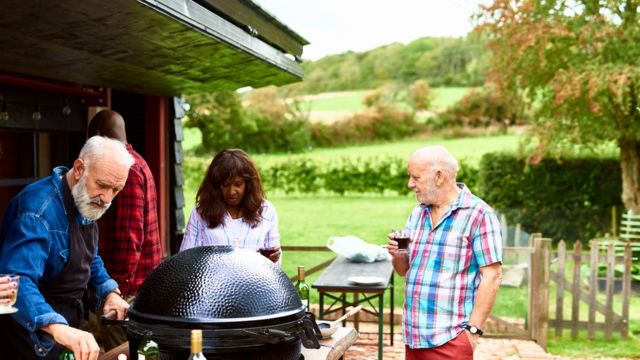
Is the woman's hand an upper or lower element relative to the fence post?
upper

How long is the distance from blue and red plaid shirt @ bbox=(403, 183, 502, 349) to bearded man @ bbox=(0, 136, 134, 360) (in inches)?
58.6

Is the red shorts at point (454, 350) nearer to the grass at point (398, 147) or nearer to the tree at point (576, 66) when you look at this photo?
the tree at point (576, 66)

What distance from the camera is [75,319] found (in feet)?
8.98

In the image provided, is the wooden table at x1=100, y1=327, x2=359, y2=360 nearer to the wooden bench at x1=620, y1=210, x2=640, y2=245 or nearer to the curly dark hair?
the curly dark hair

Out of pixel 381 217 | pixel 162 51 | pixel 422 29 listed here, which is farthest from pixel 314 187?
pixel 422 29

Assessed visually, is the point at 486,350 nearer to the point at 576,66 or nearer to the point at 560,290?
the point at 560,290

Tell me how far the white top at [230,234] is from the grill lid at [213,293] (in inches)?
45.8

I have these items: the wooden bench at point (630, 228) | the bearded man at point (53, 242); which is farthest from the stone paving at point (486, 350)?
the wooden bench at point (630, 228)

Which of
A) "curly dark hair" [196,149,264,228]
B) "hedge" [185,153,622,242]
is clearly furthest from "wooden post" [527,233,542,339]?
"hedge" [185,153,622,242]

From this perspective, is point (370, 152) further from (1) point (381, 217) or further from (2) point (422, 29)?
(2) point (422, 29)

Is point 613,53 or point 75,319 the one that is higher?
point 613,53

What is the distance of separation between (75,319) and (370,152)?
25166mm

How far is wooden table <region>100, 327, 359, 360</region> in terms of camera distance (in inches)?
114

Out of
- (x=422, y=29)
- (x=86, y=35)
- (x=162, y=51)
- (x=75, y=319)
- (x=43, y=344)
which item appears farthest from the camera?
(x=422, y=29)
